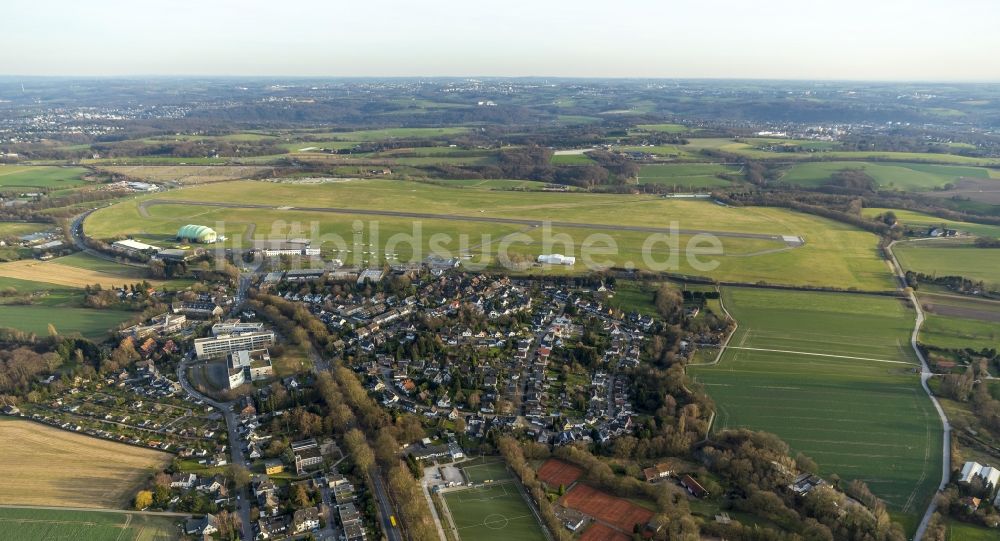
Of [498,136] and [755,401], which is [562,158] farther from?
[755,401]

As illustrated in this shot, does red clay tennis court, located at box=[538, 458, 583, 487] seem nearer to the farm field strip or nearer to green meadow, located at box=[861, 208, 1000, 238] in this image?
the farm field strip

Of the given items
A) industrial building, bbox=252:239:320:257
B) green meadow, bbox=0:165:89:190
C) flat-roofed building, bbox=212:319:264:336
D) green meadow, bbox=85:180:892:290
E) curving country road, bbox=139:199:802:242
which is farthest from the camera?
green meadow, bbox=0:165:89:190

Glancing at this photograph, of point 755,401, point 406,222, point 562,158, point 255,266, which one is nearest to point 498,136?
point 562,158

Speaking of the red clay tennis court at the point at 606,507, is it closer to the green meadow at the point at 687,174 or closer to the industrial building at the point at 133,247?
the industrial building at the point at 133,247

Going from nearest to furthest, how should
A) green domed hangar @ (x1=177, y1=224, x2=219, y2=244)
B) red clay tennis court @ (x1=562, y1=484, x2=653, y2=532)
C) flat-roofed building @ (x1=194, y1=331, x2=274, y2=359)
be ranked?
red clay tennis court @ (x1=562, y1=484, x2=653, y2=532) → flat-roofed building @ (x1=194, y1=331, x2=274, y2=359) → green domed hangar @ (x1=177, y1=224, x2=219, y2=244)

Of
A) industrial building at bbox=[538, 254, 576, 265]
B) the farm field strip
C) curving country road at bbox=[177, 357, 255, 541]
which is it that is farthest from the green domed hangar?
industrial building at bbox=[538, 254, 576, 265]

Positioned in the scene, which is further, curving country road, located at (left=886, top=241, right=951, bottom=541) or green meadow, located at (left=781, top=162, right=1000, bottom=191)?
green meadow, located at (left=781, top=162, right=1000, bottom=191)
